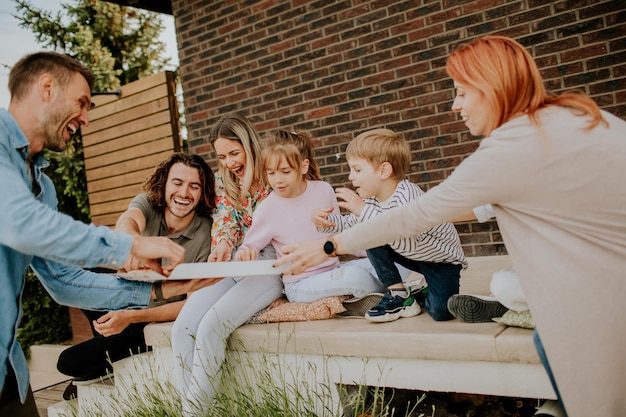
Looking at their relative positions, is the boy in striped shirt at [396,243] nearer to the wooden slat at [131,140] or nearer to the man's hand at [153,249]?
the man's hand at [153,249]

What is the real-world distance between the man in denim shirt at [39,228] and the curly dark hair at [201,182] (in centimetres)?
115

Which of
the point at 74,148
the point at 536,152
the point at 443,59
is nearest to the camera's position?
the point at 536,152

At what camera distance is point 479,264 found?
3695mm

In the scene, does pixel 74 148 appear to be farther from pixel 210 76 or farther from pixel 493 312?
pixel 493 312

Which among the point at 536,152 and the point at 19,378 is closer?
the point at 536,152

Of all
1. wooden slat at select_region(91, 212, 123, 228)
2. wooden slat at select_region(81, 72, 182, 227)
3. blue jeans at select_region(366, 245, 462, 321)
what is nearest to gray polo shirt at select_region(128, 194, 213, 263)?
blue jeans at select_region(366, 245, 462, 321)

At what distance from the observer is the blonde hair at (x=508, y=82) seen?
1651 mm

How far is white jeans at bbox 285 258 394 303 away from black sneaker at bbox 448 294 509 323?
553mm

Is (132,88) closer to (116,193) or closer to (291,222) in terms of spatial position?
(116,193)

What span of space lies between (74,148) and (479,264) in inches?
210

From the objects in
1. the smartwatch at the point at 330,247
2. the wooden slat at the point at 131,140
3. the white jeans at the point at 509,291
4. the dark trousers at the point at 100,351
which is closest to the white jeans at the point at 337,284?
the smartwatch at the point at 330,247

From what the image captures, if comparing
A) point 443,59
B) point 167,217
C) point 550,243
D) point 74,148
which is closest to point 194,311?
point 167,217

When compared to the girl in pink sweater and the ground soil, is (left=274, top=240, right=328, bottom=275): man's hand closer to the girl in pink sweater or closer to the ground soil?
the girl in pink sweater

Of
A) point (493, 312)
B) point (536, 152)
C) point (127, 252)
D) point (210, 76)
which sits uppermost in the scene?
point (210, 76)
